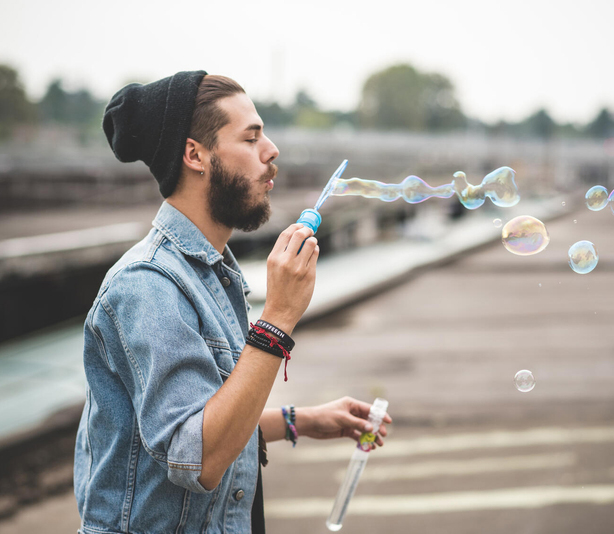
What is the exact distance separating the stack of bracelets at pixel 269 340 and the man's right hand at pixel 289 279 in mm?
20

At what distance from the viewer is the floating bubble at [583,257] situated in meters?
2.64

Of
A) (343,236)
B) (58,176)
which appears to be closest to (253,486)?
(343,236)

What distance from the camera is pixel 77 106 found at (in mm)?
73250

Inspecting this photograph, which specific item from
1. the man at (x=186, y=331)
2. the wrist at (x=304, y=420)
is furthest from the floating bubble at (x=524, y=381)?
the man at (x=186, y=331)

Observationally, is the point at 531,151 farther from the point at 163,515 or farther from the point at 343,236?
the point at 163,515

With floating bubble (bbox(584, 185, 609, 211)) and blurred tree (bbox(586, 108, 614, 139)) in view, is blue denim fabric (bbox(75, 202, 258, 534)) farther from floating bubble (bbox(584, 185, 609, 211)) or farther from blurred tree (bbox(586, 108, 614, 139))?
blurred tree (bbox(586, 108, 614, 139))

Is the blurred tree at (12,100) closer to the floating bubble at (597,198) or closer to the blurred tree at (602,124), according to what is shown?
the floating bubble at (597,198)

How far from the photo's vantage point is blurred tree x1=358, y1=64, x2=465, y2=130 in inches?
3351

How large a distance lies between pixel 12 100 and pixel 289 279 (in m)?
62.0

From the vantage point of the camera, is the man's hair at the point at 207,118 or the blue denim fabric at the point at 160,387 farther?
the man's hair at the point at 207,118

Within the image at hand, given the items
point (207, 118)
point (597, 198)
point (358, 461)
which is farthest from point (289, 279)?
point (597, 198)

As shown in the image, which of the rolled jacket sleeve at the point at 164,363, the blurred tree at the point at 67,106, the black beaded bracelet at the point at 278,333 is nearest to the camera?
the rolled jacket sleeve at the point at 164,363

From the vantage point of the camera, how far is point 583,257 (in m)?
2.67

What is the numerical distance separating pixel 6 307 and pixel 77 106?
73273 millimetres
